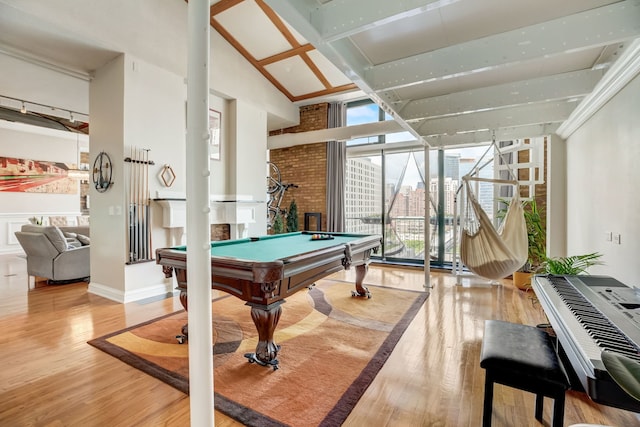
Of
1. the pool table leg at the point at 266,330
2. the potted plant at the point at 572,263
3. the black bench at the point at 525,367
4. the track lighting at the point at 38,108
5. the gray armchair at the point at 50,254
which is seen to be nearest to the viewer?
the black bench at the point at 525,367

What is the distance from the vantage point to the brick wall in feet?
22.3

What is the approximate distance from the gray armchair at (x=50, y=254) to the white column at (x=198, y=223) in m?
4.87

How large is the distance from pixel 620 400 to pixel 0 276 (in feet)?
24.5

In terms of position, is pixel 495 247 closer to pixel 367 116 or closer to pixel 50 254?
pixel 367 116

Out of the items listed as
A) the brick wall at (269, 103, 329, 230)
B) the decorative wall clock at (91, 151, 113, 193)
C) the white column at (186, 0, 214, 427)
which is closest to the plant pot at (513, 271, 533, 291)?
the brick wall at (269, 103, 329, 230)

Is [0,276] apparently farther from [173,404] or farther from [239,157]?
[173,404]

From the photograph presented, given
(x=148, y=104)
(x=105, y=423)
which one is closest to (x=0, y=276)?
(x=148, y=104)

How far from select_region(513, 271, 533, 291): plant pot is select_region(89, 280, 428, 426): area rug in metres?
1.73

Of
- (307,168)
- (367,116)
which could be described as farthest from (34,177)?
(367,116)

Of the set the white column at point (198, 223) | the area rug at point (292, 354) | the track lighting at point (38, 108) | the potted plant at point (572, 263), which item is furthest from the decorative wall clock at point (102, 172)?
the potted plant at point (572, 263)

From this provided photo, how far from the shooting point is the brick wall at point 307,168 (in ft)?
22.3

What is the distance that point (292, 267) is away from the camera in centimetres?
224

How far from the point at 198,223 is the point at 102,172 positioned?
3963 millimetres

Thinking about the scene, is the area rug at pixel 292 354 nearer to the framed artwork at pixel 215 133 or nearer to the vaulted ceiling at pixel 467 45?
the vaulted ceiling at pixel 467 45
